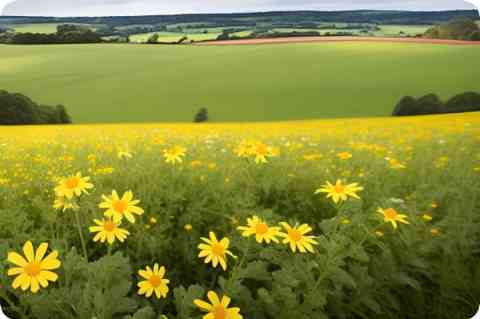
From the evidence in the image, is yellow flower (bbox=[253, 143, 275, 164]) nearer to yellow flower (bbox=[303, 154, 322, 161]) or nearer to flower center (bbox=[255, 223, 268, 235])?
yellow flower (bbox=[303, 154, 322, 161])

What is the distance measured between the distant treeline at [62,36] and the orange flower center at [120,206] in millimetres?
944

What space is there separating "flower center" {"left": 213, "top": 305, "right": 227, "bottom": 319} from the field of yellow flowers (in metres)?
0.17

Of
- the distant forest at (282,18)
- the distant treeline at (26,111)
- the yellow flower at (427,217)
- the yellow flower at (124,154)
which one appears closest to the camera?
the yellow flower at (427,217)

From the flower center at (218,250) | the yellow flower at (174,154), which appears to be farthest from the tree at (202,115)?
the flower center at (218,250)

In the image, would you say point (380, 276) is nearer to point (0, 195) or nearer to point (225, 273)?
point (225, 273)

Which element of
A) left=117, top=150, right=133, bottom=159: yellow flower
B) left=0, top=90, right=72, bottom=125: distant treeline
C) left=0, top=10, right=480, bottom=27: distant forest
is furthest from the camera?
left=0, top=10, right=480, bottom=27: distant forest

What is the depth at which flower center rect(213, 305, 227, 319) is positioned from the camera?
4.77 ft

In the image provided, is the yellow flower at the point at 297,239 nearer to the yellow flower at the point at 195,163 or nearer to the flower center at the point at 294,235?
the flower center at the point at 294,235

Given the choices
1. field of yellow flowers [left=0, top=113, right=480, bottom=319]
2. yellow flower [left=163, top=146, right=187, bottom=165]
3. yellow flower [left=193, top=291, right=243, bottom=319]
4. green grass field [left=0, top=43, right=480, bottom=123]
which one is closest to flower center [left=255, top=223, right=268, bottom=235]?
field of yellow flowers [left=0, top=113, right=480, bottom=319]

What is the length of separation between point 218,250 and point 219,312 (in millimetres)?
198

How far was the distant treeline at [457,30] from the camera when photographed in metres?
2.00

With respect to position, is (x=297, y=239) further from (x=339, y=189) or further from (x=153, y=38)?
(x=153, y=38)

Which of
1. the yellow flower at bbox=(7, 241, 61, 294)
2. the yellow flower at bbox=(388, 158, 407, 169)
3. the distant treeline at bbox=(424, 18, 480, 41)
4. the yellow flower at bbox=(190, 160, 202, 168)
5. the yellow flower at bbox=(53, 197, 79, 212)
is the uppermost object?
the distant treeline at bbox=(424, 18, 480, 41)

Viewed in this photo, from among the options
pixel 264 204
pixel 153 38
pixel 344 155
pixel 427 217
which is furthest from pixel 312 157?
pixel 153 38
